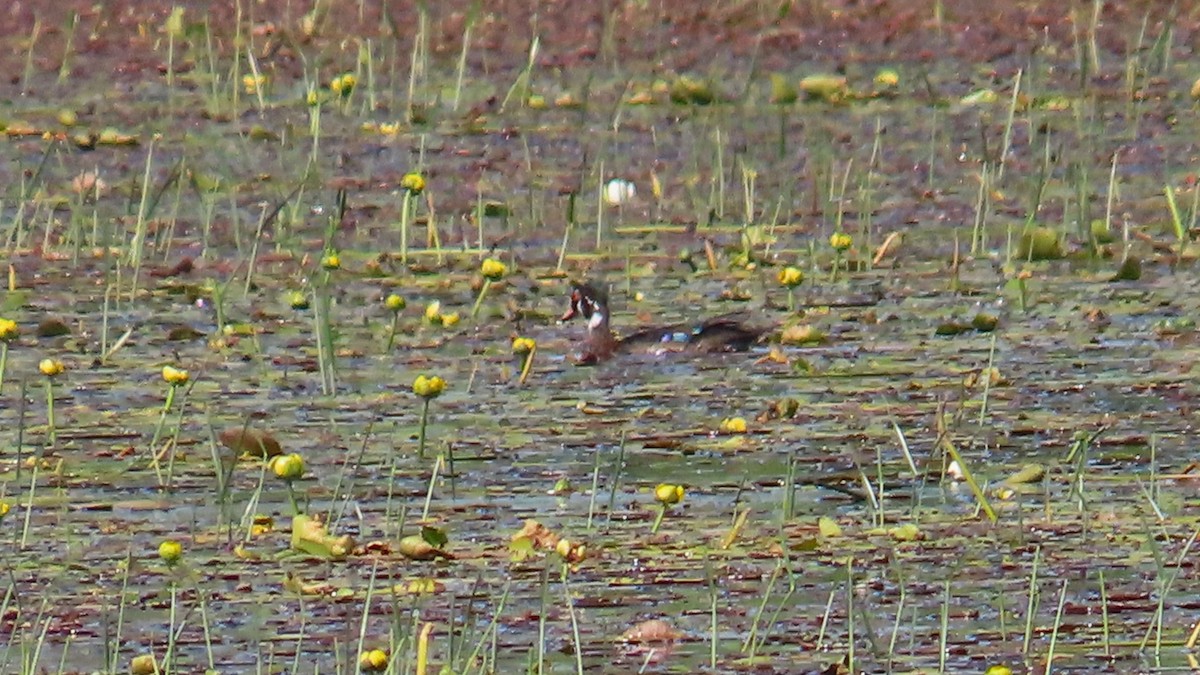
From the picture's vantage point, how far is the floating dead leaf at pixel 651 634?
147 inches

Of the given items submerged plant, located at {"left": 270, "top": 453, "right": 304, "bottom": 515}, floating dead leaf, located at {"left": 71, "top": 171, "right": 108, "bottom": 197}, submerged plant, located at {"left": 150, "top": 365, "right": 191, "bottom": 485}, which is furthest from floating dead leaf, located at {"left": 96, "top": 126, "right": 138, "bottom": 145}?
submerged plant, located at {"left": 270, "top": 453, "right": 304, "bottom": 515}

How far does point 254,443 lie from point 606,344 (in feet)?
3.58

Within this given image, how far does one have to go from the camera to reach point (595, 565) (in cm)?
417

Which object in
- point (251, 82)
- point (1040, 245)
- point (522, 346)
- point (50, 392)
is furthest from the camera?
point (251, 82)

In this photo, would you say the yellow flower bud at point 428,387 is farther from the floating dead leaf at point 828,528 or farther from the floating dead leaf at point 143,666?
the floating dead leaf at point 143,666

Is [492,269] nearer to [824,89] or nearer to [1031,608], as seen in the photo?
[1031,608]

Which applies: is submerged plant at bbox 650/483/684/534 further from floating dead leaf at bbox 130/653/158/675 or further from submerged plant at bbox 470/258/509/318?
submerged plant at bbox 470/258/509/318

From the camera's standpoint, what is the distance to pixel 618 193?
25.4 ft

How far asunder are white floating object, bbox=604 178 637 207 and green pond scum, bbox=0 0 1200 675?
1cm

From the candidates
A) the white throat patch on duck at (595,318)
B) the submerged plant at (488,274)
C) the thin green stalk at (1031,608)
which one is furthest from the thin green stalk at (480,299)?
the thin green stalk at (1031,608)

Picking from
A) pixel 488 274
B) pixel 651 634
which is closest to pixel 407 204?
pixel 488 274

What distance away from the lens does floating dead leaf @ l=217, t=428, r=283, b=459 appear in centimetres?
488

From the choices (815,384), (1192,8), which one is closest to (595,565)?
(815,384)

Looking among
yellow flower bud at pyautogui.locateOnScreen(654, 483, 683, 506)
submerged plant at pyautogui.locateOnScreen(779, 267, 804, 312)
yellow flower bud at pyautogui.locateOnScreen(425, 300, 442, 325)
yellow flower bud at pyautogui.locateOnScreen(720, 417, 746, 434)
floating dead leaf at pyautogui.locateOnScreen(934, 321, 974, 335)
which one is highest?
yellow flower bud at pyautogui.locateOnScreen(654, 483, 683, 506)
